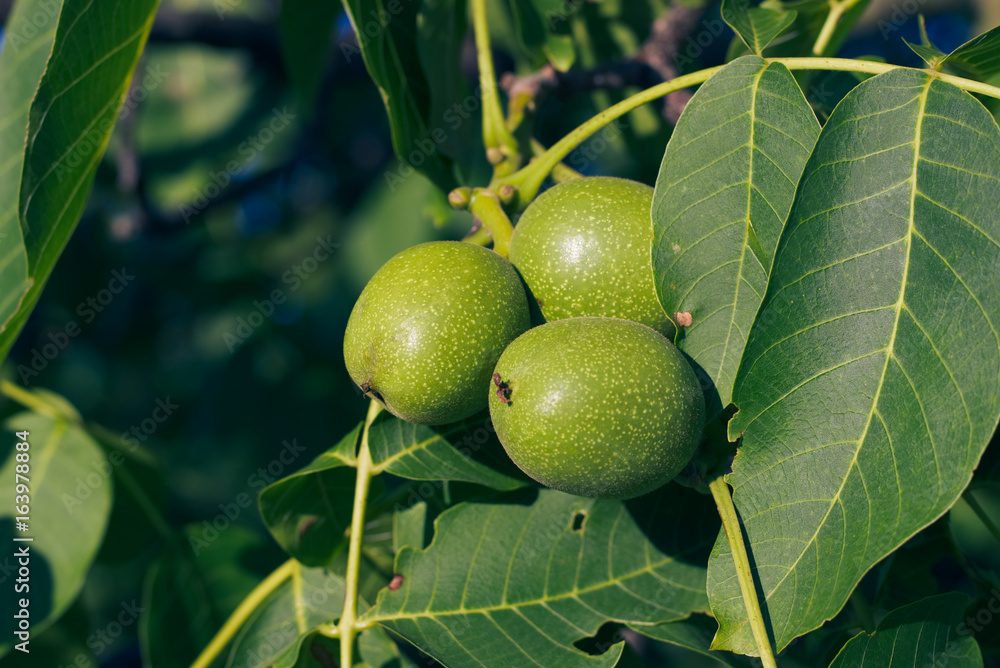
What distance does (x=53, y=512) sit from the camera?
2146 mm

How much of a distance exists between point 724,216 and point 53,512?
1.97 meters

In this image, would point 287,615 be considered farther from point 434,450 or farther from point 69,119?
point 69,119

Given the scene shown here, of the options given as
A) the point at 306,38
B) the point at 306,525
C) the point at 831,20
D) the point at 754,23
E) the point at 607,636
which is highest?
the point at 306,38

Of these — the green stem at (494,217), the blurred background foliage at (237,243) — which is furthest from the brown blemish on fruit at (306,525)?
the blurred background foliage at (237,243)

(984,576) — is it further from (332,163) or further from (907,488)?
(332,163)

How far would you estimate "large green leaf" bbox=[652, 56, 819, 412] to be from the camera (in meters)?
1.26

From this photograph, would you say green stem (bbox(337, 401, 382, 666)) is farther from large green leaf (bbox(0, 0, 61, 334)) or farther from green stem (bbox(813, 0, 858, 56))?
green stem (bbox(813, 0, 858, 56))

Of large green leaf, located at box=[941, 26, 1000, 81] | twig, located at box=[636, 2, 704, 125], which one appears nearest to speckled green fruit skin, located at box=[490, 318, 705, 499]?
large green leaf, located at box=[941, 26, 1000, 81]

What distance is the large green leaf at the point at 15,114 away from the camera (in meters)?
1.63

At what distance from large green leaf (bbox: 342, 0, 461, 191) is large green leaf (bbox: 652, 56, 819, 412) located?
75 cm

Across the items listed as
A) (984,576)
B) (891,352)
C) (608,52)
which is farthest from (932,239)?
(608,52)

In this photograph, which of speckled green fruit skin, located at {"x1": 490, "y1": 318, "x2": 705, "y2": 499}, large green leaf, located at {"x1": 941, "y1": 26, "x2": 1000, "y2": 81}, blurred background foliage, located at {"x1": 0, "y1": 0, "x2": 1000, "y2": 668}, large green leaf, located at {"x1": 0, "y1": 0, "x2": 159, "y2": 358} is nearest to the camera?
speckled green fruit skin, located at {"x1": 490, "y1": 318, "x2": 705, "y2": 499}

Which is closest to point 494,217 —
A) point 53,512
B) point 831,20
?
point 831,20

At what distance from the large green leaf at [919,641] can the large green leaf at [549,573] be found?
1.13ft
